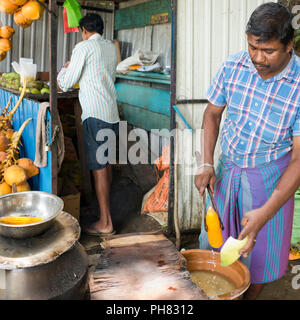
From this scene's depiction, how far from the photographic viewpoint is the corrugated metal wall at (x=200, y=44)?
3.92 m

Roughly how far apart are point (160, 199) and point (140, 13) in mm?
3589

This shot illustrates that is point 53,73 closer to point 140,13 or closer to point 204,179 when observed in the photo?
point 204,179

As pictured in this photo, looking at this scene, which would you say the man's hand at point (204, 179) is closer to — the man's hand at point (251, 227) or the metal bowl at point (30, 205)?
the man's hand at point (251, 227)

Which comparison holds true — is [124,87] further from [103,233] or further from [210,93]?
[210,93]

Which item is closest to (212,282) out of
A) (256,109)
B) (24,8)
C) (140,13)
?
(256,109)

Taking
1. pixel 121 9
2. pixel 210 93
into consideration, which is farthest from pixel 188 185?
pixel 121 9

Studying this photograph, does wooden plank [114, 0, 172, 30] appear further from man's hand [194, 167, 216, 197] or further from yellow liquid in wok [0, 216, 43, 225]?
yellow liquid in wok [0, 216, 43, 225]

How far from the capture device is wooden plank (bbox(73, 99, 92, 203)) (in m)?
5.06

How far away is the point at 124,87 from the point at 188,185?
3222 millimetres

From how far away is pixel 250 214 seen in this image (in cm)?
200

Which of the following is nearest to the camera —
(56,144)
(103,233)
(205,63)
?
(56,144)

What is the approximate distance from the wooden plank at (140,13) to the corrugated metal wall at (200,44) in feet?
6.82

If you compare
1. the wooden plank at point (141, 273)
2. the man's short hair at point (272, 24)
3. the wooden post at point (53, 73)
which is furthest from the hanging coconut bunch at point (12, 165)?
the man's short hair at point (272, 24)

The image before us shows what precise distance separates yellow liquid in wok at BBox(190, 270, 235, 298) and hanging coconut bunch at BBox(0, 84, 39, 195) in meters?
1.65
